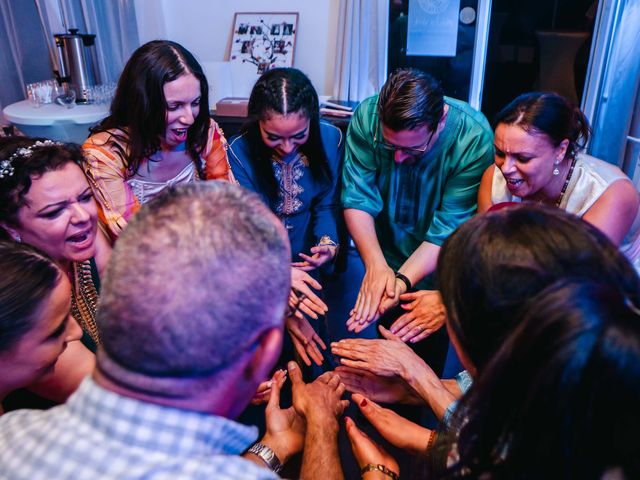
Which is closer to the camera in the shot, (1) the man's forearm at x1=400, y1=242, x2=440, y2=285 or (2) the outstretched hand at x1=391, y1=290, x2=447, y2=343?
(2) the outstretched hand at x1=391, y1=290, x2=447, y2=343

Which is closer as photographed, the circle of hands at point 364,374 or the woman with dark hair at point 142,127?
the circle of hands at point 364,374

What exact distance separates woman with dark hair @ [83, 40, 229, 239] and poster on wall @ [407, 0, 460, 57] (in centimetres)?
206

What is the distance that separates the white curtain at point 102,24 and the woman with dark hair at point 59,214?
215 cm

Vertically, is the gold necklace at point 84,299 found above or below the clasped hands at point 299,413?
above

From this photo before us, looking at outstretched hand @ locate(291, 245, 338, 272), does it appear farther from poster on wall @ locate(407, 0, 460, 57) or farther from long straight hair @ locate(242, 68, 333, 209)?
poster on wall @ locate(407, 0, 460, 57)

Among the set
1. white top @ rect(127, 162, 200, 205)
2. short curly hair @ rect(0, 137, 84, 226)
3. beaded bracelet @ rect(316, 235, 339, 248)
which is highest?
short curly hair @ rect(0, 137, 84, 226)

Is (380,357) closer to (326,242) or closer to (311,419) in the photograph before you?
(311,419)

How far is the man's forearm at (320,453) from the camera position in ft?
3.62

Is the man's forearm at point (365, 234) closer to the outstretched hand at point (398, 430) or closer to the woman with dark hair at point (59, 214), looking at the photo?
the outstretched hand at point (398, 430)

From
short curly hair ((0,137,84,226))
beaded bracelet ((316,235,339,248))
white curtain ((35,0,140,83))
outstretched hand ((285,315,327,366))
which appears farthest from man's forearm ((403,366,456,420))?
white curtain ((35,0,140,83))

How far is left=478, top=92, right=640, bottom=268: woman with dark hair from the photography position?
146cm

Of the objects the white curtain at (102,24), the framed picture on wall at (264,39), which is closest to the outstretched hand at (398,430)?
the framed picture on wall at (264,39)

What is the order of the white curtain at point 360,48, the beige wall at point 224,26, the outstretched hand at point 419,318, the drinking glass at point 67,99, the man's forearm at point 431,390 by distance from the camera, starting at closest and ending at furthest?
the man's forearm at point 431,390 → the outstretched hand at point 419,318 → the drinking glass at point 67,99 → the white curtain at point 360,48 → the beige wall at point 224,26

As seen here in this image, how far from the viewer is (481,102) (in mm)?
3572
